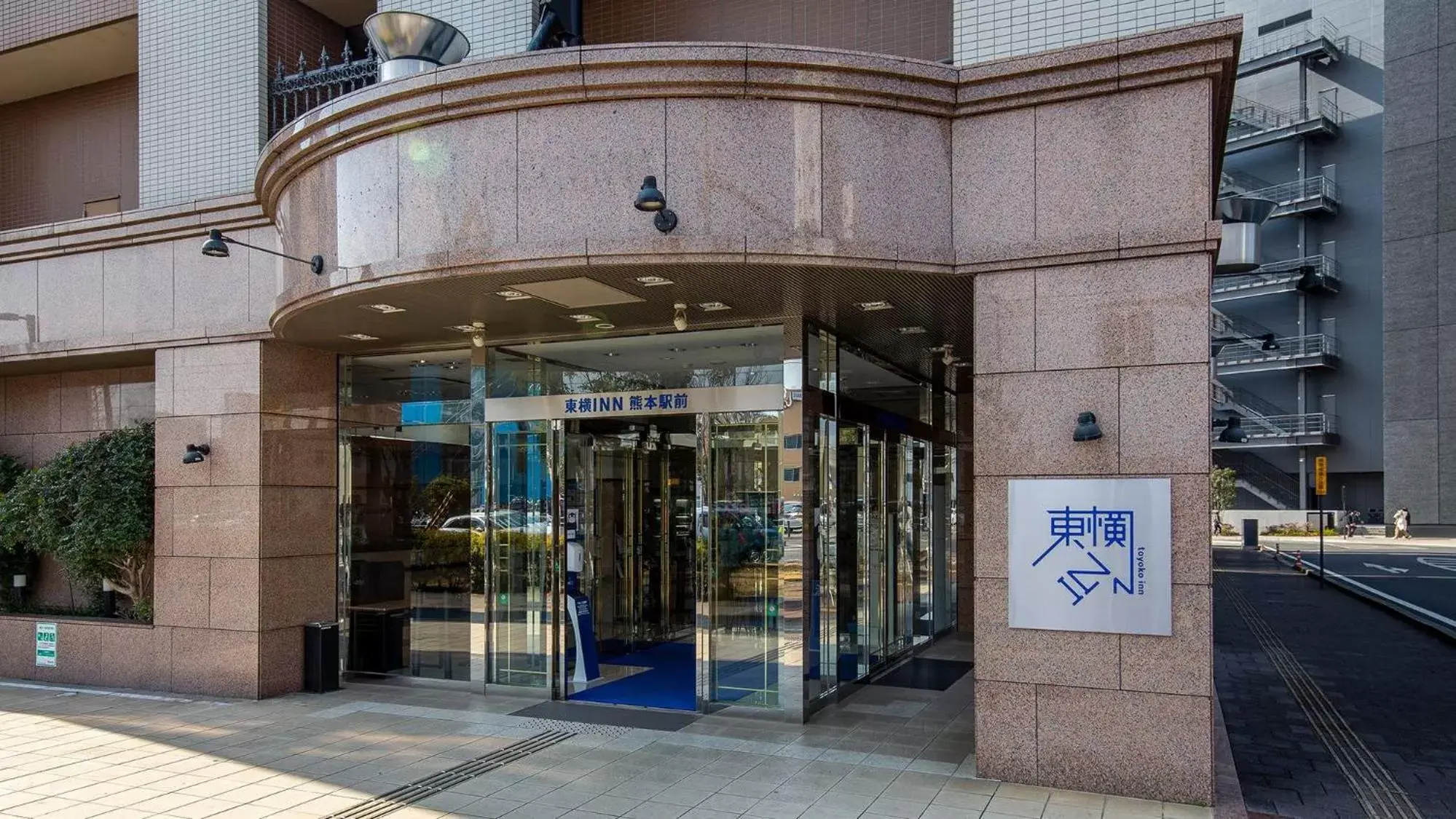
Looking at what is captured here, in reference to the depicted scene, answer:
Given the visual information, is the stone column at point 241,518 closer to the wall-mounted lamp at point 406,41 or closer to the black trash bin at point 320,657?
the black trash bin at point 320,657

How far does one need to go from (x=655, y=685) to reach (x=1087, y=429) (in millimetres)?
5556

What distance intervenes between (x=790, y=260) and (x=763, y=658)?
3.94 metres

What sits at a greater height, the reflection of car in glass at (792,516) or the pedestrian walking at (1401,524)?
the reflection of car in glass at (792,516)

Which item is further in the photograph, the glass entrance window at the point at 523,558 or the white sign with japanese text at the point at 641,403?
the glass entrance window at the point at 523,558

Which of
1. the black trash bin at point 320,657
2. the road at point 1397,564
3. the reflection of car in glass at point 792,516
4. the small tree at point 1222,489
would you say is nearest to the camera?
the reflection of car in glass at point 792,516

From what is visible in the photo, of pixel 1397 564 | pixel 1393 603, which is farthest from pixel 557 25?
pixel 1397 564

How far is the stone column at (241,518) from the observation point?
10703 millimetres

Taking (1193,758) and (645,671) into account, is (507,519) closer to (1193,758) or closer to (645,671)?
(645,671)

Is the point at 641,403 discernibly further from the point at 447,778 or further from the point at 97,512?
the point at 97,512

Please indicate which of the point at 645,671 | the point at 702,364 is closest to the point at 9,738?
the point at 645,671

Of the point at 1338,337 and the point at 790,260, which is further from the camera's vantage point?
the point at 1338,337

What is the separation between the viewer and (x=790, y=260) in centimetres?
750

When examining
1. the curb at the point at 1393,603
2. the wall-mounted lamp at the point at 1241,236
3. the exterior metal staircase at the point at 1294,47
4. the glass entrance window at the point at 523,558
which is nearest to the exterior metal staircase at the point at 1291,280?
the exterior metal staircase at the point at 1294,47

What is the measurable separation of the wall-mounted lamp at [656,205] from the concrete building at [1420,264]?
42.3 metres
